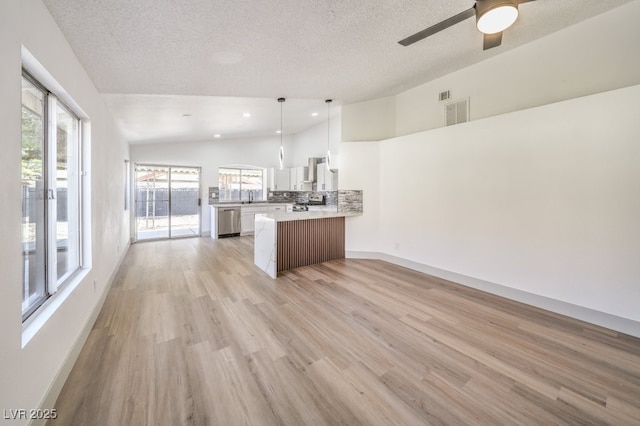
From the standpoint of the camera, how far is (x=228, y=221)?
752 centimetres

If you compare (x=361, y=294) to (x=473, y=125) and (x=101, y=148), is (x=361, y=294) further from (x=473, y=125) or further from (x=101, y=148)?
(x=101, y=148)

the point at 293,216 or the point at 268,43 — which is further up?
the point at 268,43

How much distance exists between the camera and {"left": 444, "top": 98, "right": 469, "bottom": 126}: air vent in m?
3.86

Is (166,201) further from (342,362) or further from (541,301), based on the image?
(541,301)

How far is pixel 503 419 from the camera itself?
154cm

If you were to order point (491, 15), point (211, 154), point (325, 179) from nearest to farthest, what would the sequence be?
point (491, 15) → point (325, 179) → point (211, 154)

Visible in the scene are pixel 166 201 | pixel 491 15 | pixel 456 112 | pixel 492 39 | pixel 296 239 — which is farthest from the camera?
pixel 166 201

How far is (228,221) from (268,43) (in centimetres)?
580

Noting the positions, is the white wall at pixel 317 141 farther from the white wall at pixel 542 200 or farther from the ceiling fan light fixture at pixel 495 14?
the ceiling fan light fixture at pixel 495 14

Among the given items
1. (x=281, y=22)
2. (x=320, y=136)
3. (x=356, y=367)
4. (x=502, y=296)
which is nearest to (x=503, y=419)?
(x=356, y=367)

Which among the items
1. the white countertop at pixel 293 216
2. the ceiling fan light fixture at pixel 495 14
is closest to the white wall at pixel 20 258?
the white countertop at pixel 293 216

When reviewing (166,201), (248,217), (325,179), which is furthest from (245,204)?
(325,179)

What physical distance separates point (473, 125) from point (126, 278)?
5685 millimetres

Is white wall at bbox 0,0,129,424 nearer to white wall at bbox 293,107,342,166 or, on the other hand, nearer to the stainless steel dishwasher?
white wall at bbox 293,107,342,166
